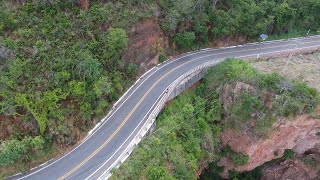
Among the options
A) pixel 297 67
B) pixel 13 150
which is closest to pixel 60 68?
pixel 13 150

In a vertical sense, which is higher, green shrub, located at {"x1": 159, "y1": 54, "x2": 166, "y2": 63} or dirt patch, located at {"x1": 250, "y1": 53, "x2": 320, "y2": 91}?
green shrub, located at {"x1": 159, "y1": 54, "x2": 166, "y2": 63}

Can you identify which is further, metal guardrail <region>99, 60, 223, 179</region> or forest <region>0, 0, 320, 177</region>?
metal guardrail <region>99, 60, 223, 179</region>

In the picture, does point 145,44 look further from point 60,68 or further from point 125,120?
point 60,68

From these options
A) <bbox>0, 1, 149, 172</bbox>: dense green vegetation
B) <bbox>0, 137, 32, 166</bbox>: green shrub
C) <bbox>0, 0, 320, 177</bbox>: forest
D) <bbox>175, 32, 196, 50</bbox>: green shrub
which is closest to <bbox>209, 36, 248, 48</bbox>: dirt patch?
<bbox>0, 0, 320, 177</bbox>: forest

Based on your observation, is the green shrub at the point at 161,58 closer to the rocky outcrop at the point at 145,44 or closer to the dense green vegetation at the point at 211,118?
the rocky outcrop at the point at 145,44

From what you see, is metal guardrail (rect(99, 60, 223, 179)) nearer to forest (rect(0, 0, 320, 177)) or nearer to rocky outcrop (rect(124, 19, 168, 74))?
forest (rect(0, 0, 320, 177))
